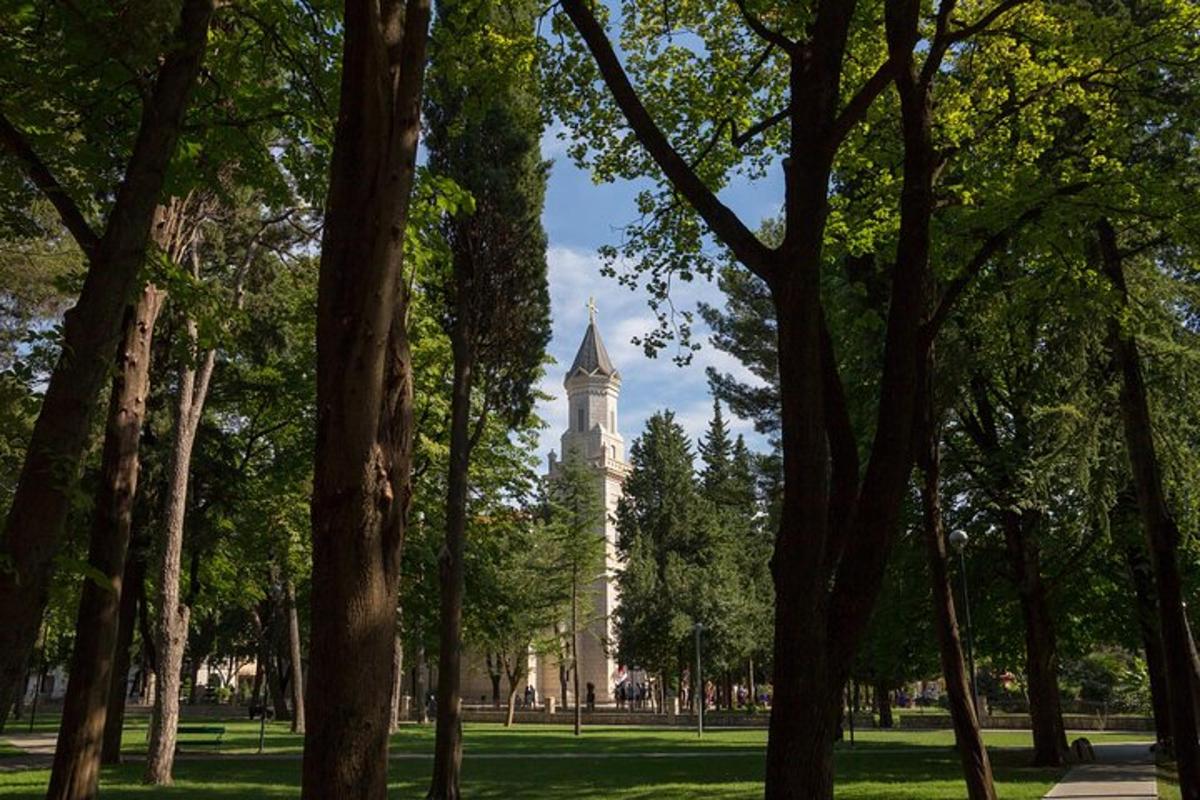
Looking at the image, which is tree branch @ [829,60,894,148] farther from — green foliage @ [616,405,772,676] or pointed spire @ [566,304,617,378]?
pointed spire @ [566,304,617,378]

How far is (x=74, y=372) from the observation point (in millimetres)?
5289

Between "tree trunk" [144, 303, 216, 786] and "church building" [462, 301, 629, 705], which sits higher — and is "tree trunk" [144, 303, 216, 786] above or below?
below

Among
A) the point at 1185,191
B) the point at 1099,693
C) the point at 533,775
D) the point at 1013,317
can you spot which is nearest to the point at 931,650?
the point at 533,775

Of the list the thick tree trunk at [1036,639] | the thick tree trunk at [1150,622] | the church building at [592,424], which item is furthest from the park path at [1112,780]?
the church building at [592,424]

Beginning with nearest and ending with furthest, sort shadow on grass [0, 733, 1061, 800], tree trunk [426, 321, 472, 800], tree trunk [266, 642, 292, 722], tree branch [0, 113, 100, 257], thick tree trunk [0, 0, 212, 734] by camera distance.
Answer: thick tree trunk [0, 0, 212, 734]
tree branch [0, 113, 100, 257]
tree trunk [426, 321, 472, 800]
shadow on grass [0, 733, 1061, 800]
tree trunk [266, 642, 292, 722]

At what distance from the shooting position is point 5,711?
543 centimetres

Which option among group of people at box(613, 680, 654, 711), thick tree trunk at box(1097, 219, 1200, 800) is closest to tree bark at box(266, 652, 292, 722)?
group of people at box(613, 680, 654, 711)

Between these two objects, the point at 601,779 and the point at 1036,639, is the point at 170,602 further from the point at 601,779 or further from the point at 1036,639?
the point at 1036,639

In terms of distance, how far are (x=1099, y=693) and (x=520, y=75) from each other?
55297mm

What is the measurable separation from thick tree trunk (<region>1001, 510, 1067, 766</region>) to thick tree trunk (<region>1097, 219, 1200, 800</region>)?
305 inches

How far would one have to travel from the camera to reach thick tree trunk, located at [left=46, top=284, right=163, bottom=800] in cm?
736

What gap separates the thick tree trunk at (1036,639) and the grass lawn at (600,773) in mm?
882

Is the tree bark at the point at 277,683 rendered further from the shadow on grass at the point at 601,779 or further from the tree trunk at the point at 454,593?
the tree trunk at the point at 454,593

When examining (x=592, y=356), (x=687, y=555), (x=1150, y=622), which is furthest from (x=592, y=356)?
(x=1150, y=622)
